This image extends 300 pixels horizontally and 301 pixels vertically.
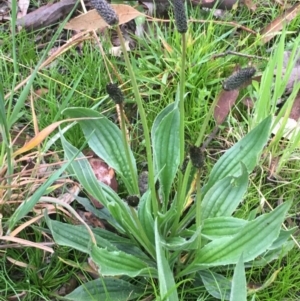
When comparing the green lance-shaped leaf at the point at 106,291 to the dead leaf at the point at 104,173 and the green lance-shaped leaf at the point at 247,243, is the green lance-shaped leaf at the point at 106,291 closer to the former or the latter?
the green lance-shaped leaf at the point at 247,243

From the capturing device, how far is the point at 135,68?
68.1 inches

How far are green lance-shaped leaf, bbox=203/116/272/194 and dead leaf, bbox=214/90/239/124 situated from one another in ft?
0.93

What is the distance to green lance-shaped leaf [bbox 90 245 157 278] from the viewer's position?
1.15 metres

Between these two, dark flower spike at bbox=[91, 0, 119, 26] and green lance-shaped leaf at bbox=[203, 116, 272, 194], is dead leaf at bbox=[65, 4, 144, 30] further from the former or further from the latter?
dark flower spike at bbox=[91, 0, 119, 26]

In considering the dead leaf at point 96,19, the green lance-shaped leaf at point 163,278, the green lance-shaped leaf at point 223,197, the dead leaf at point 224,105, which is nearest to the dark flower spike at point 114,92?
the green lance-shaped leaf at point 163,278

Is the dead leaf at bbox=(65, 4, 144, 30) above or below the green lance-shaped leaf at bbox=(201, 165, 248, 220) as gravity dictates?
above

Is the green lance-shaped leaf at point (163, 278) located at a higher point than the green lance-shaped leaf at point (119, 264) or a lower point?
higher

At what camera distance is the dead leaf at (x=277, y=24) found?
185 cm

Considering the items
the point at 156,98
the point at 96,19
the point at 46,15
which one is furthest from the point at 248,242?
the point at 46,15

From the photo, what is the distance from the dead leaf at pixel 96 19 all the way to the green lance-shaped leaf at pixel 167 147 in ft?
1.73

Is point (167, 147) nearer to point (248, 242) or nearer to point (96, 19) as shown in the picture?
point (248, 242)

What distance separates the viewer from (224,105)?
64.0 inches

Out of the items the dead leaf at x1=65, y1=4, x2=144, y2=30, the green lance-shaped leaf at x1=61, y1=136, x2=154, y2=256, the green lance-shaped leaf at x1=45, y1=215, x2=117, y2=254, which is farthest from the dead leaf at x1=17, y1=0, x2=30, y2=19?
the green lance-shaped leaf at x1=45, y1=215, x2=117, y2=254

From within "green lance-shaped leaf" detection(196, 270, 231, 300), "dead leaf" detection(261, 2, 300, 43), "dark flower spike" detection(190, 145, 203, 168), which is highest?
"dark flower spike" detection(190, 145, 203, 168)
